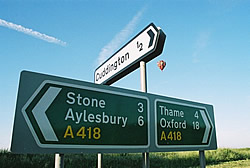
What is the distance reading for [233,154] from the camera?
8.32m

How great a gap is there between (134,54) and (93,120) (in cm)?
112

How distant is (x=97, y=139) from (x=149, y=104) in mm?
648

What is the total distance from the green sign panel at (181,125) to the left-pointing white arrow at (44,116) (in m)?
1.01

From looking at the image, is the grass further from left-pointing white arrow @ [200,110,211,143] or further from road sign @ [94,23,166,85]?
left-pointing white arrow @ [200,110,211,143]

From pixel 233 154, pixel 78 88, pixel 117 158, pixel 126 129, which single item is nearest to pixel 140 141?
pixel 126 129

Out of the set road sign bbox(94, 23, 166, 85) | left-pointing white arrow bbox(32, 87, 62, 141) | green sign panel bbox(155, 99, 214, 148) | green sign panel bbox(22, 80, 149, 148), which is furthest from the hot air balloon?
left-pointing white arrow bbox(32, 87, 62, 141)

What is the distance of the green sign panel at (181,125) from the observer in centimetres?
196

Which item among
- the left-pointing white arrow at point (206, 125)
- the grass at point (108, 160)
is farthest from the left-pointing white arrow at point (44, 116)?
the grass at point (108, 160)

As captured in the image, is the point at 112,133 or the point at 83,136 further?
the point at 112,133

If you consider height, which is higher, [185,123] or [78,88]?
[78,88]

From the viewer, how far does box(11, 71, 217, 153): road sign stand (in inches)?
49.8

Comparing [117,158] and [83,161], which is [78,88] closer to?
[83,161]

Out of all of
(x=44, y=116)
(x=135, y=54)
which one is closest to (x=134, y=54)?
(x=135, y=54)

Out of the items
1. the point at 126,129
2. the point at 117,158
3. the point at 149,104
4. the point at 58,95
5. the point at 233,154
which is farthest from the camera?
the point at 233,154
